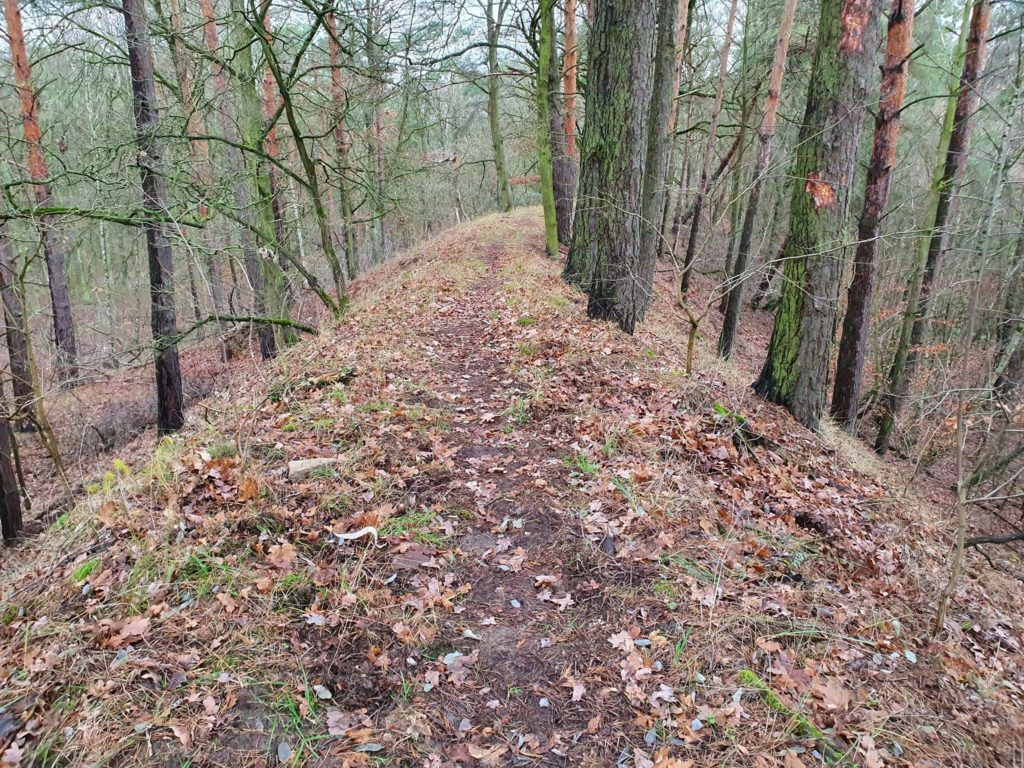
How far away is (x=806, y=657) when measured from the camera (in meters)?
2.87

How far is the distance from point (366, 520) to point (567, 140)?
13.5 metres

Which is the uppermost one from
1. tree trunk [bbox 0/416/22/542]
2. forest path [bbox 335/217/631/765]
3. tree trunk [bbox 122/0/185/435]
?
tree trunk [bbox 122/0/185/435]

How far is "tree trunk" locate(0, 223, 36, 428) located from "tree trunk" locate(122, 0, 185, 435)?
1520 mm

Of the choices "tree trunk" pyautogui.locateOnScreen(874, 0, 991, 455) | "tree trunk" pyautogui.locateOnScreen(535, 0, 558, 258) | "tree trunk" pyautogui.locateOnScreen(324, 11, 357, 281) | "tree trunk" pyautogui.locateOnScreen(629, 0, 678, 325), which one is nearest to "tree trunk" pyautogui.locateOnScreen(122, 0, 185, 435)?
"tree trunk" pyautogui.locateOnScreen(324, 11, 357, 281)

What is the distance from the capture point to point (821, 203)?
226 inches

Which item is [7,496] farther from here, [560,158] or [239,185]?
[560,158]

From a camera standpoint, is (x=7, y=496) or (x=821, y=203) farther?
(x=7, y=496)

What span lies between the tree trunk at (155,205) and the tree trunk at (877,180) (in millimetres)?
9526

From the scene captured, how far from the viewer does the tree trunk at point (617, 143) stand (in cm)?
716

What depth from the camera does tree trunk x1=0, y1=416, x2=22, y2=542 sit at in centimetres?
773

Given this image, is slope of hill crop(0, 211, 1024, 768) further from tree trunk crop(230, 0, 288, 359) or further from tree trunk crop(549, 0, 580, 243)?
tree trunk crop(549, 0, 580, 243)

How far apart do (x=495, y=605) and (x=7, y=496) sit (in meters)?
8.49

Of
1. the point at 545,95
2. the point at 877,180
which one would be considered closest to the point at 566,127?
the point at 545,95

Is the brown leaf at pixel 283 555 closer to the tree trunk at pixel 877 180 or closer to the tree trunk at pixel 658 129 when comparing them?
the tree trunk at pixel 658 129
